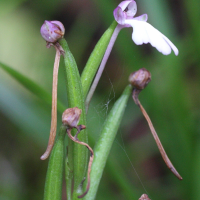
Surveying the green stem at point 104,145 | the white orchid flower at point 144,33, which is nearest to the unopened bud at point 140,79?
the green stem at point 104,145

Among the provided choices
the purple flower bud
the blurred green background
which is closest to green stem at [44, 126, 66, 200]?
the purple flower bud

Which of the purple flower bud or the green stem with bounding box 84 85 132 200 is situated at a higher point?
the purple flower bud

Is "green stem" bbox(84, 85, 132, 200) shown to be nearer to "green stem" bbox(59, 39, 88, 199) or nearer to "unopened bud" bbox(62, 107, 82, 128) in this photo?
"green stem" bbox(59, 39, 88, 199)

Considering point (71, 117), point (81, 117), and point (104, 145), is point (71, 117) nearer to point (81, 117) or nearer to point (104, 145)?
point (81, 117)

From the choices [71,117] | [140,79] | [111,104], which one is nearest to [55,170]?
[71,117]

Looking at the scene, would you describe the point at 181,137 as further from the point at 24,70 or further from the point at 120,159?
the point at 24,70
